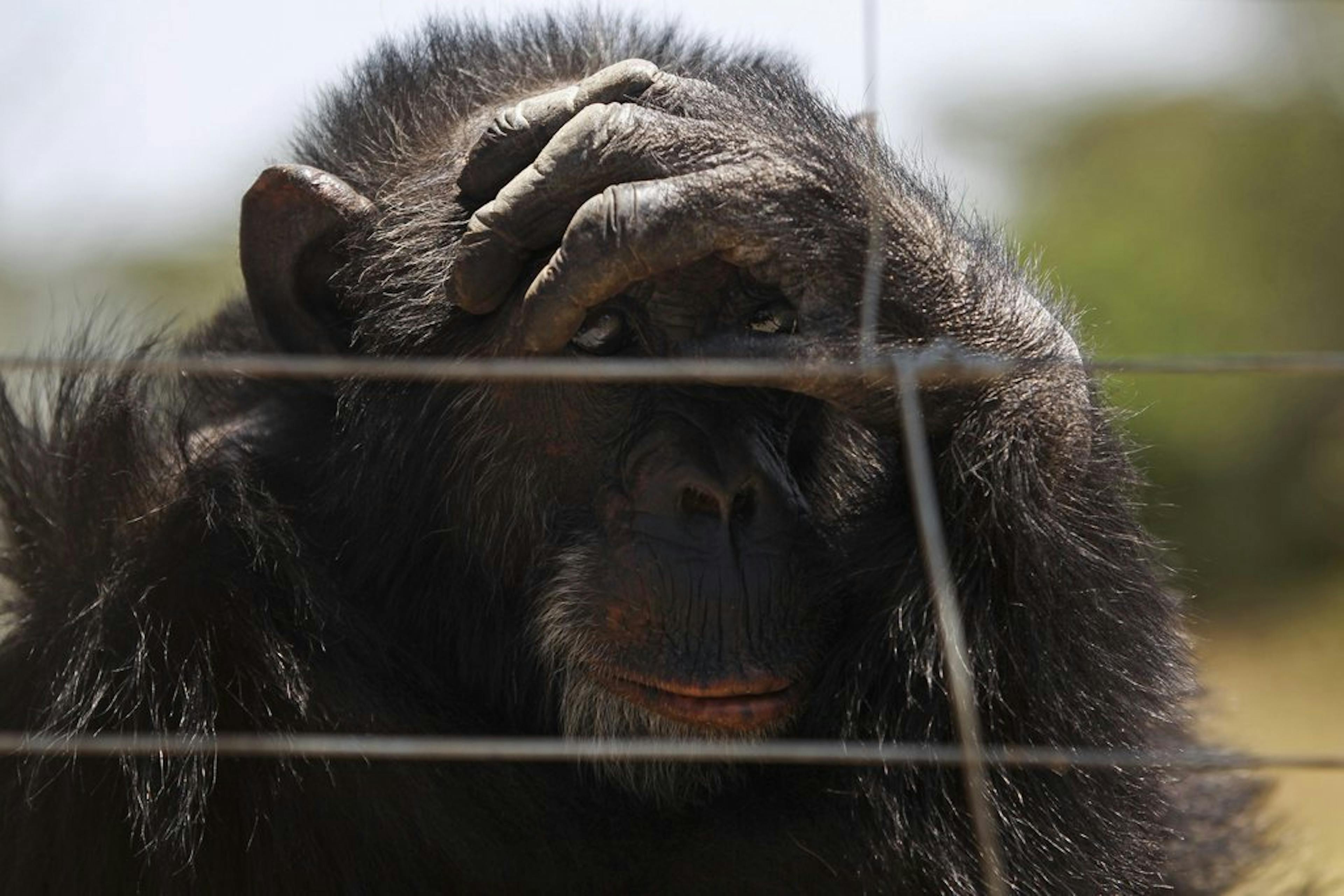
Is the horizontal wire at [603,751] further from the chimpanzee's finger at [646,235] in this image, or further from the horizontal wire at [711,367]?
the chimpanzee's finger at [646,235]

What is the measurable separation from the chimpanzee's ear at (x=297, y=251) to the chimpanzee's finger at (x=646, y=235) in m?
0.70

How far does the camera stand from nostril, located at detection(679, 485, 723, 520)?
2.79 metres

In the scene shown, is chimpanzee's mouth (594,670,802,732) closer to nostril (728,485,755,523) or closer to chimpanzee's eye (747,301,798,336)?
nostril (728,485,755,523)

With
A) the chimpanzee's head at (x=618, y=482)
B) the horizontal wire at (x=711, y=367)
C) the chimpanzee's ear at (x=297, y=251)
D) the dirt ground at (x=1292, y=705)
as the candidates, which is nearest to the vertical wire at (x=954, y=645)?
the chimpanzee's head at (x=618, y=482)

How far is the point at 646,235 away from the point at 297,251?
35.8 inches

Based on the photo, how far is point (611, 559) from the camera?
2875 millimetres

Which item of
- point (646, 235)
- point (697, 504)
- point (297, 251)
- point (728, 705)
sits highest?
point (646, 235)

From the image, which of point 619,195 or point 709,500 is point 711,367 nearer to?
point 619,195

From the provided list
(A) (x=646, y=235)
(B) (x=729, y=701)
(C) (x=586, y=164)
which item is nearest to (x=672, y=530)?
(B) (x=729, y=701)

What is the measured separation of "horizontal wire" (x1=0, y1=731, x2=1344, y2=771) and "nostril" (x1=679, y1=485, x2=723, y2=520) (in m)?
0.39

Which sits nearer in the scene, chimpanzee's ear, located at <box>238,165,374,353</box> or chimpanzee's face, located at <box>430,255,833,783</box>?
chimpanzee's face, located at <box>430,255,833,783</box>

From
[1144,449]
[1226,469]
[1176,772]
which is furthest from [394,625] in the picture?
[1226,469]

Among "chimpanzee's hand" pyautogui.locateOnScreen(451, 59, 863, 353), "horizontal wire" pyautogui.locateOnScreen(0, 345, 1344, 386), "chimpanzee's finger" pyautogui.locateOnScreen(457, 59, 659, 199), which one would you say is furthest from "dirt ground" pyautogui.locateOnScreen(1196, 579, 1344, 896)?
"horizontal wire" pyautogui.locateOnScreen(0, 345, 1344, 386)

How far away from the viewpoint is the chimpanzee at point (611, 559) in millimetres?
2736
